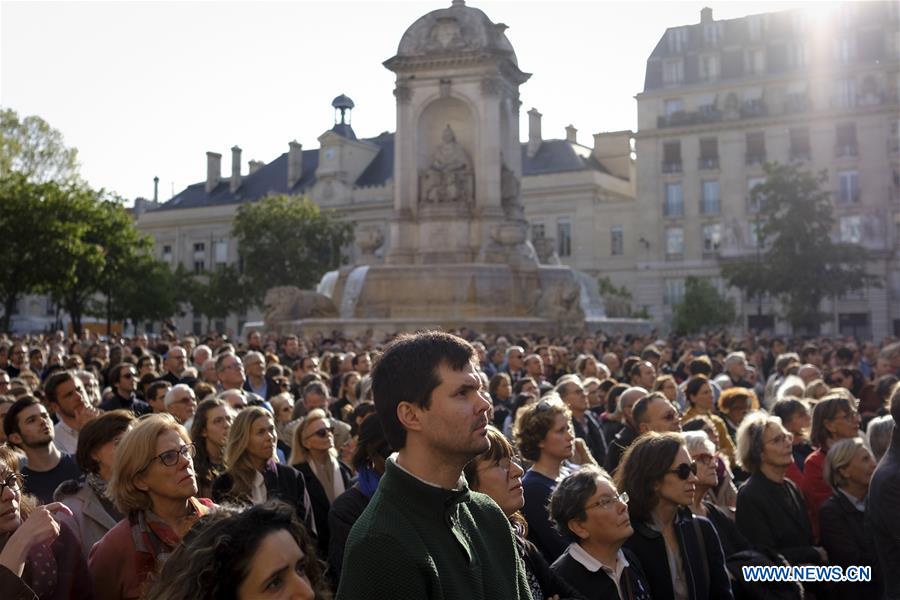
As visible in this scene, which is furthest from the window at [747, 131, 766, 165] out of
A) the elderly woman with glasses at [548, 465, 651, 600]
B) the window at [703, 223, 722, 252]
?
the elderly woman with glasses at [548, 465, 651, 600]

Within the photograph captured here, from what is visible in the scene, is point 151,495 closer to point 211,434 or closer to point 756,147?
point 211,434

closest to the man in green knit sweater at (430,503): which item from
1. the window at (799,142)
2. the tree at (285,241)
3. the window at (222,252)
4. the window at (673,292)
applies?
the tree at (285,241)

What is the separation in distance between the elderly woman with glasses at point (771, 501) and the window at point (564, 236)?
66360 millimetres

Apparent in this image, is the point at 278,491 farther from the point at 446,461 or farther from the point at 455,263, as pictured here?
the point at 455,263

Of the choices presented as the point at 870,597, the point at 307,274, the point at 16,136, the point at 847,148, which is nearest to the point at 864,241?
the point at 847,148

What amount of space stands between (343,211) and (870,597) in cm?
7872

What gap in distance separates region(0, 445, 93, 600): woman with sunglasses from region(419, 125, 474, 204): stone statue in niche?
27838 millimetres

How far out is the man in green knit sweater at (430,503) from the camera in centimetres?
298

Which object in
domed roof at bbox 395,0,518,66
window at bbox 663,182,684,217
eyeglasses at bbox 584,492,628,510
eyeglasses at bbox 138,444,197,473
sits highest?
domed roof at bbox 395,0,518,66

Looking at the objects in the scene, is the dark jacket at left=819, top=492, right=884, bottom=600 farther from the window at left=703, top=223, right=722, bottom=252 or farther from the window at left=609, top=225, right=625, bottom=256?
the window at left=609, top=225, right=625, bottom=256

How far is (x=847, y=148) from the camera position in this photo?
64.3m

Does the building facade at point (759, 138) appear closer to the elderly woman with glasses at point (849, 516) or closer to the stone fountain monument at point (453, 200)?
the stone fountain monument at point (453, 200)

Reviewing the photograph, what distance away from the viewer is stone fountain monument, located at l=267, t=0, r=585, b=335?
97.2 feet

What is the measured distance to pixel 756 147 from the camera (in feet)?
219
